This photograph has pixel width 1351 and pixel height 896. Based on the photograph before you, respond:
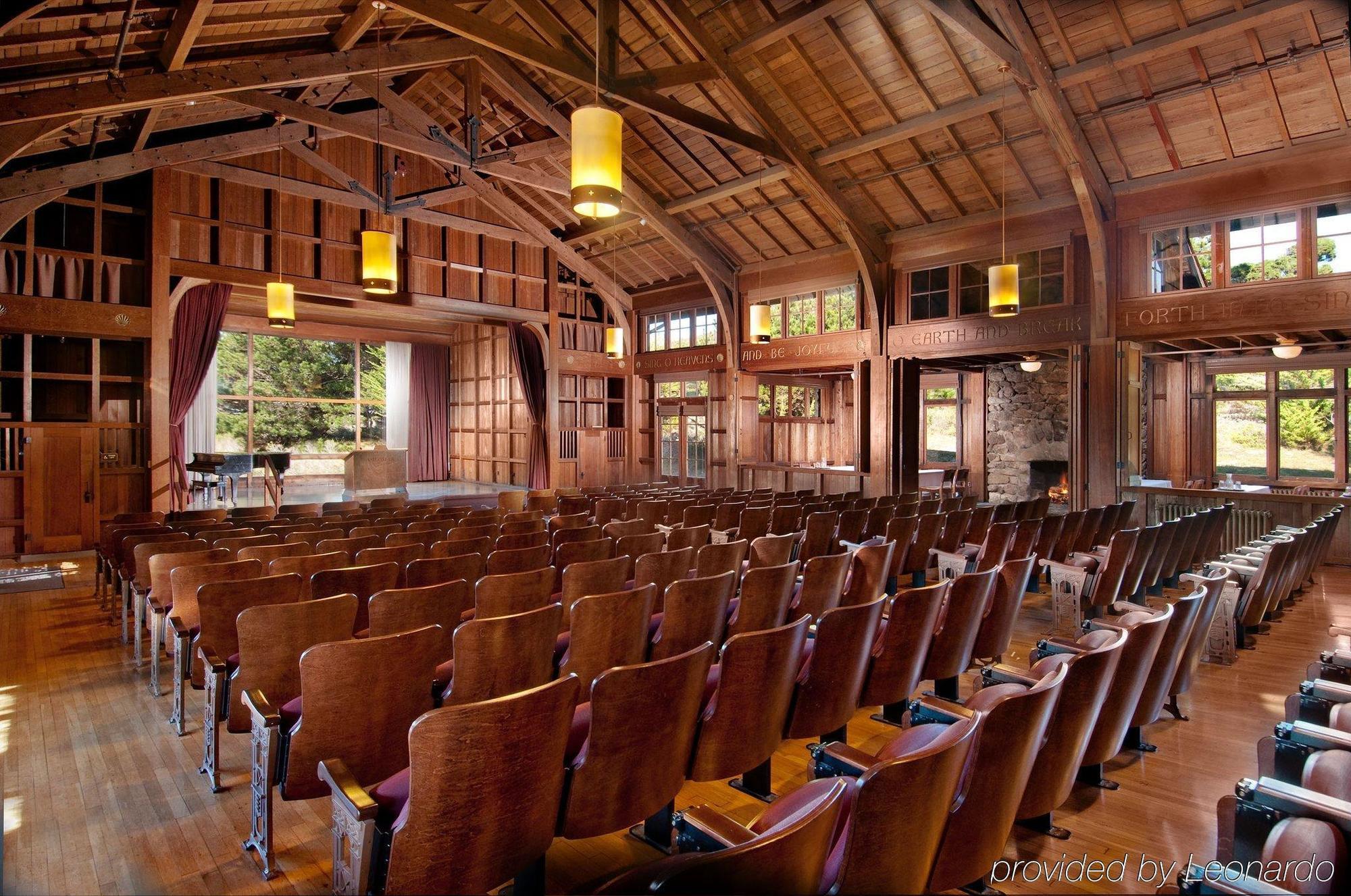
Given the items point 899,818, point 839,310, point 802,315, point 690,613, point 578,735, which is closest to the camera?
point 899,818

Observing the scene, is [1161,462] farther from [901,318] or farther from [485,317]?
[485,317]

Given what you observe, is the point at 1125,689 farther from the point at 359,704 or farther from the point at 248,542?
the point at 248,542

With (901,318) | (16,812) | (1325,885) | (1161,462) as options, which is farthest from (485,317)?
(1325,885)

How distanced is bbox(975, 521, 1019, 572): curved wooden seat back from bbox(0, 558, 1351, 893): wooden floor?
4.42 feet

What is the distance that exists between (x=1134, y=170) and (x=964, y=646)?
290 inches

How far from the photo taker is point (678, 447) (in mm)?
13844

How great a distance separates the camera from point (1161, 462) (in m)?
11.5

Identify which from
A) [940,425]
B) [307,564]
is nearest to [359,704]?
[307,564]

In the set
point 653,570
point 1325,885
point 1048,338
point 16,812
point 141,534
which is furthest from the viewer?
point 1048,338

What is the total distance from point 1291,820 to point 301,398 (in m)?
17.0

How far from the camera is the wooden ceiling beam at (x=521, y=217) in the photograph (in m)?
10.1

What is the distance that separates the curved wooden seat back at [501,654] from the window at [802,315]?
969 cm

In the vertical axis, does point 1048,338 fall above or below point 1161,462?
above

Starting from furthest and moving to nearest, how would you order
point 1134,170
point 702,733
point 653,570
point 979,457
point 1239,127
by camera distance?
1. point 979,457
2. point 1134,170
3. point 1239,127
4. point 653,570
5. point 702,733
